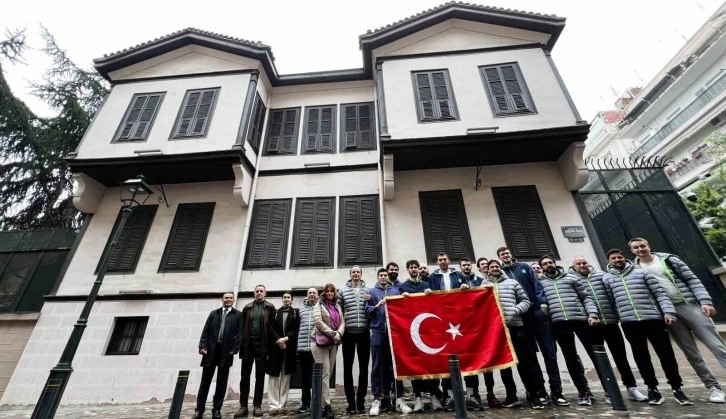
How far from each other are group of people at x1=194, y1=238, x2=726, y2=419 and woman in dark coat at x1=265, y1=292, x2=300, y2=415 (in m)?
0.02

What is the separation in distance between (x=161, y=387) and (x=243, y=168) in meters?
5.76

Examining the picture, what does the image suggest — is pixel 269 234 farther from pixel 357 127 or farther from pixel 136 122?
pixel 136 122

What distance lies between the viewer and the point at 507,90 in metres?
10.0

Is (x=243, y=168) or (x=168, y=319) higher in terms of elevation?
(x=243, y=168)

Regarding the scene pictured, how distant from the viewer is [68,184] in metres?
14.6

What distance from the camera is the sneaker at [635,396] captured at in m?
4.61

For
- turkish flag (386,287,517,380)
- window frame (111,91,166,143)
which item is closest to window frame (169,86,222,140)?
window frame (111,91,166,143)

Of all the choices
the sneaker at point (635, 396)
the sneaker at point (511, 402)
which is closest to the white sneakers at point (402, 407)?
the sneaker at point (511, 402)

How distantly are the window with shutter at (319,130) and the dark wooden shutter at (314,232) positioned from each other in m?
2.00

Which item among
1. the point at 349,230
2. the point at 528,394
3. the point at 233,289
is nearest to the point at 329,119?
the point at 349,230

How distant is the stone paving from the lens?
3957 millimetres

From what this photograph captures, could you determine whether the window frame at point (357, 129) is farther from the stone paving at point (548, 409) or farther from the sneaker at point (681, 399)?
the sneaker at point (681, 399)

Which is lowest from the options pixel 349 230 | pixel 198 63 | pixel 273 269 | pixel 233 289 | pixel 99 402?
pixel 99 402

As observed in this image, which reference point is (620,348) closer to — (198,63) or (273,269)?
(273,269)
